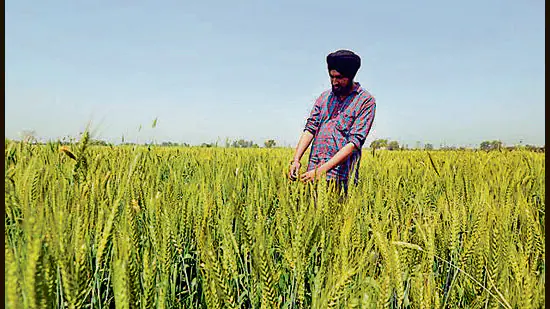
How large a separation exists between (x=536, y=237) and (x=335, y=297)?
710mm

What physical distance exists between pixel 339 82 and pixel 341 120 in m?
0.18

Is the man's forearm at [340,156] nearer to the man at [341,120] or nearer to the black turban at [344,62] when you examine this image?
the man at [341,120]

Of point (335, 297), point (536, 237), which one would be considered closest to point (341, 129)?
point (536, 237)

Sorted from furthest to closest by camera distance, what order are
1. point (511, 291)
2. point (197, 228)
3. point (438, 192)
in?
point (438, 192) → point (197, 228) → point (511, 291)

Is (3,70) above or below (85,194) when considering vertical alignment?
above

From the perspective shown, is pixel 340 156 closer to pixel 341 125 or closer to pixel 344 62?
pixel 341 125

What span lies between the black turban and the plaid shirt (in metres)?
0.12

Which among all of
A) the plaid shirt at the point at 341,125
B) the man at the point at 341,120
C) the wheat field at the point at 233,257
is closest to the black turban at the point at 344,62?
the man at the point at 341,120

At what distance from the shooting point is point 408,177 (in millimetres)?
2510

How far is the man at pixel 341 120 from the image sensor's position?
199cm

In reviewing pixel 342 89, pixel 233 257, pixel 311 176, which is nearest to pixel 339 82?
pixel 342 89

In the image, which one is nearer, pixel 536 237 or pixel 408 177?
pixel 536 237

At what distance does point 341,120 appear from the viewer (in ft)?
6.91

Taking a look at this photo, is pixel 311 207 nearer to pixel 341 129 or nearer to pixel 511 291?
pixel 511 291
